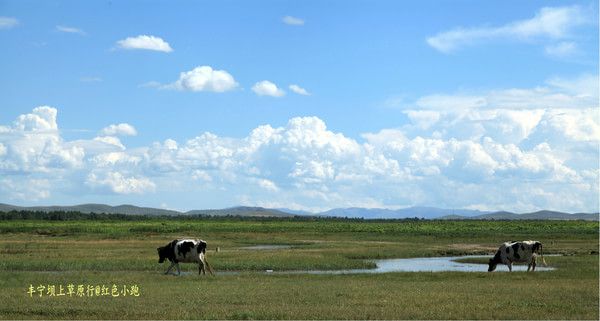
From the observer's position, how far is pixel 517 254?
38219 mm

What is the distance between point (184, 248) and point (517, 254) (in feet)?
58.9

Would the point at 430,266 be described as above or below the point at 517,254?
below

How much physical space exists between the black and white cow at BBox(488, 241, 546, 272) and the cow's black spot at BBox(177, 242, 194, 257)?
16.0 m

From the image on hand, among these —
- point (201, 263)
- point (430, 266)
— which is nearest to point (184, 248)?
point (201, 263)

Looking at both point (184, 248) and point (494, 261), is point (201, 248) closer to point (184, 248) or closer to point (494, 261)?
point (184, 248)

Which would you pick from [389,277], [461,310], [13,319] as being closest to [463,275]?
[389,277]

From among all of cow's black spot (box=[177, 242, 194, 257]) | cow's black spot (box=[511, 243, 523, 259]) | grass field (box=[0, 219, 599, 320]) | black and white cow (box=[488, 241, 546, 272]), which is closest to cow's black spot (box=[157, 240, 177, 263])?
cow's black spot (box=[177, 242, 194, 257])

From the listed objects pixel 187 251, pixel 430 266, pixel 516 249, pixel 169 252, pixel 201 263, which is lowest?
pixel 430 266

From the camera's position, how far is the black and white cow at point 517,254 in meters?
37.7

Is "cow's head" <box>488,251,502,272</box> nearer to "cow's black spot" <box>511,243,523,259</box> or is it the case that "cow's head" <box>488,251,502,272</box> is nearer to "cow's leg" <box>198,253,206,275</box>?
"cow's black spot" <box>511,243,523,259</box>

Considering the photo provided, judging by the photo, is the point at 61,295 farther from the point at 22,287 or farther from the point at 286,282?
the point at 286,282

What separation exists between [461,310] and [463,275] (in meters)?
12.7

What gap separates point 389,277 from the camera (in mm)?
31172

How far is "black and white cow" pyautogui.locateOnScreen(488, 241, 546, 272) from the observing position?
3766 centimetres
